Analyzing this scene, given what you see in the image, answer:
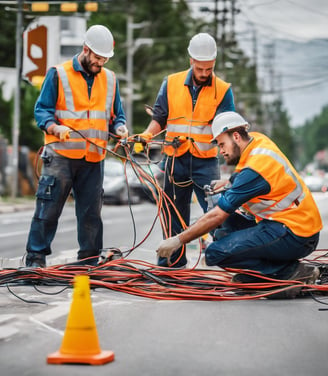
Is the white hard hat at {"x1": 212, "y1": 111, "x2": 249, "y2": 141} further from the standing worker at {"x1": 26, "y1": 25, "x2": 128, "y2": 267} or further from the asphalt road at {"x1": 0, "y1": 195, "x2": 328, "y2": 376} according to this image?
the standing worker at {"x1": 26, "y1": 25, "x2": 128, "y2": 267}

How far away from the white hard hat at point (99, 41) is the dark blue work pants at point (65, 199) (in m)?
0.98

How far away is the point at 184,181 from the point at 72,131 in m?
1.15

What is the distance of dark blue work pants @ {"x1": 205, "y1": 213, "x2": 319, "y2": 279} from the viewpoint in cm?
611

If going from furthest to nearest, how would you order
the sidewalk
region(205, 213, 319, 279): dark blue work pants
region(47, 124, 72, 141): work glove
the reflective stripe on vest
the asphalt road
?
the sidewalk
region(47, 124, 72, 141): work glove
region(205, 213, 319, 279): dark blue work pants
the reflective stripe on vest
the asphalt road

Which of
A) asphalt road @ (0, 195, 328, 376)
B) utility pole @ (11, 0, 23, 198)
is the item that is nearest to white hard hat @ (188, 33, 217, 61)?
asphalt road @ (0, 195, 328, 376)

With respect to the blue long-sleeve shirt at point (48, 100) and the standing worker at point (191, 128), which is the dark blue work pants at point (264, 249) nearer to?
the standing worker at point (191, 128)

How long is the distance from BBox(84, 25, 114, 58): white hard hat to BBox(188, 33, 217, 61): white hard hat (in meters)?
0.72

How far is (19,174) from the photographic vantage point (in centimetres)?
2795

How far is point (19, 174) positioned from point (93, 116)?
2109cm

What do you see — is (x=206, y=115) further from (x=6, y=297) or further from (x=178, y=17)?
(x=178, y=17)

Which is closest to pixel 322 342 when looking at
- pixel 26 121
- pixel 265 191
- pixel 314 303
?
pixel 314 303

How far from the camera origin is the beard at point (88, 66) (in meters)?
7.17

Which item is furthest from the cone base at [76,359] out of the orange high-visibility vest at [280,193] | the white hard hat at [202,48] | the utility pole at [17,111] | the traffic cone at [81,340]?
the utility pole at [17,111]

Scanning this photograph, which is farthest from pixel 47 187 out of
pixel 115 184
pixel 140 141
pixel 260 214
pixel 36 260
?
pixel 115 184
